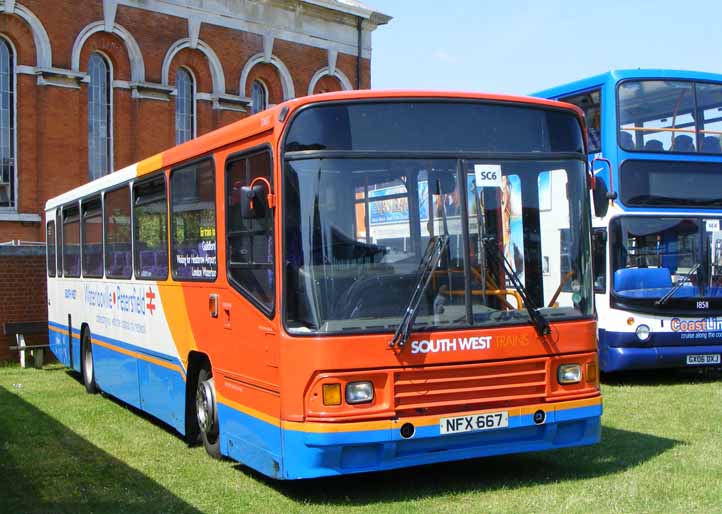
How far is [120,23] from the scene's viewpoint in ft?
89.7

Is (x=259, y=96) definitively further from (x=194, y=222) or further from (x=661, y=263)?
(x=194, y=222)

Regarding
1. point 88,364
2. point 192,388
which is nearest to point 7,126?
point 88,364

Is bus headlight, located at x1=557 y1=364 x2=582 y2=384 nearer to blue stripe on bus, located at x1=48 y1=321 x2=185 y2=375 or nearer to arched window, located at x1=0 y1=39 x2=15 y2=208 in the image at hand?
blue stripe on bus, located at x1=48 y1=321 x2=185 y2=375

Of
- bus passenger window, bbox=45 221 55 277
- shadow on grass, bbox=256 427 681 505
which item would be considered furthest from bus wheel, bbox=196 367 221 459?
bus passenger window, bbox=45 221 55 277

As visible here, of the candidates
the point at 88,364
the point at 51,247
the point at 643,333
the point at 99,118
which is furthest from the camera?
the point at 99,118

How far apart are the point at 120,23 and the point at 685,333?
18.9 metres

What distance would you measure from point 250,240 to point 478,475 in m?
2.67

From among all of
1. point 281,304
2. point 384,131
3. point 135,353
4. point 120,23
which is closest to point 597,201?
point 384,131

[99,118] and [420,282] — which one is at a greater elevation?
[99,118]

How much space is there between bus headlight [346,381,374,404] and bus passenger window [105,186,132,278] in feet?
Result: 16.9

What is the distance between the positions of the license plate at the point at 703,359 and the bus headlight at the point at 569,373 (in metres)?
6.87

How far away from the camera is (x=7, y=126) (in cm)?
2538

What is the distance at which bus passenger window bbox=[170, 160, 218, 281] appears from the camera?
8.55 m

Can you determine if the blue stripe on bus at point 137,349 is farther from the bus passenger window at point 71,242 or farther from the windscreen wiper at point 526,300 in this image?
the windscreen wiper at point 526,300
